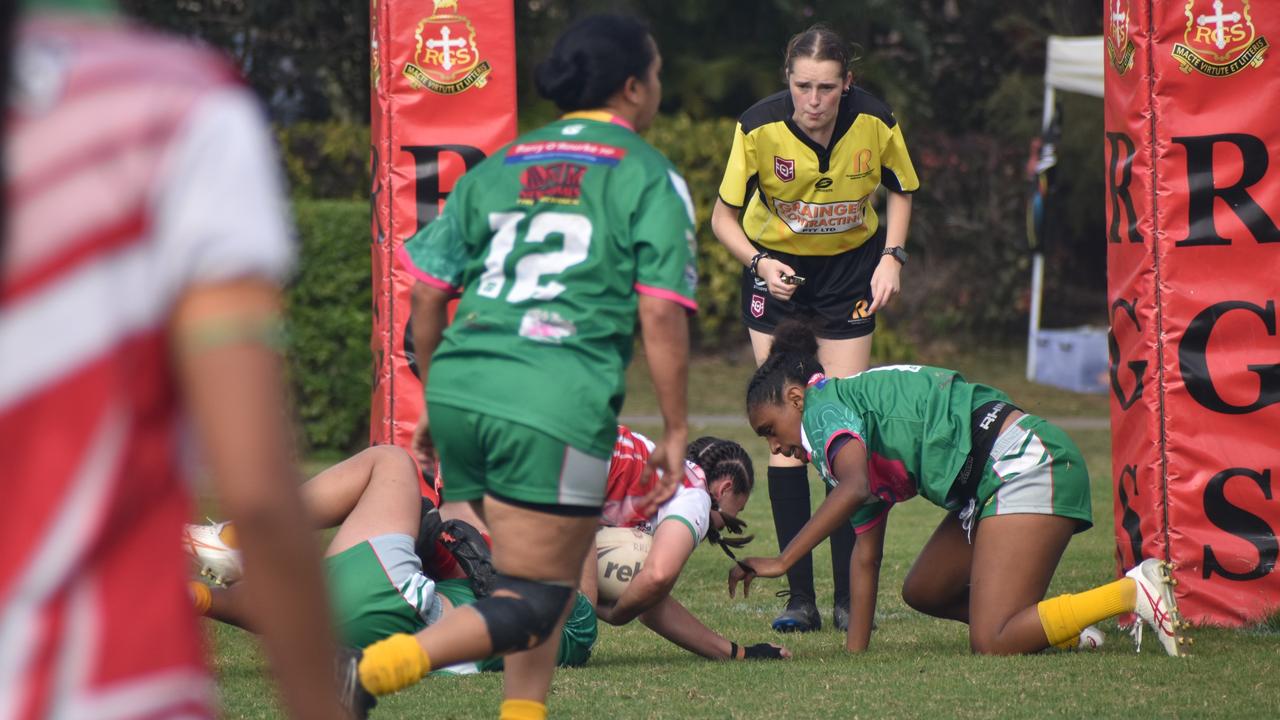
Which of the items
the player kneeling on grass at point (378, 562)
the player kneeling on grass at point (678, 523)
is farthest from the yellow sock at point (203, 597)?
the player kneeling on grass at point (678, 523)

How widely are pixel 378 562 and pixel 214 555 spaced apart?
0.57 meters

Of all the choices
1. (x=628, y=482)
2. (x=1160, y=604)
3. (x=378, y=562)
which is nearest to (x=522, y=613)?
(x=378, y=562)

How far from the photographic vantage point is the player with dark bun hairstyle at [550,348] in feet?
11.0

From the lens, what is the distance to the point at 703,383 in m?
14.6

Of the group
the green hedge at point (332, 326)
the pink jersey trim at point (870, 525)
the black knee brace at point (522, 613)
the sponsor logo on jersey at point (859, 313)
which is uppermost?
the sponsor logo on jersey at point (859, 313)

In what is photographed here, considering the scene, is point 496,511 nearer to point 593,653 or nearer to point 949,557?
point 593,653

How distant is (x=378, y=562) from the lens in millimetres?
4609

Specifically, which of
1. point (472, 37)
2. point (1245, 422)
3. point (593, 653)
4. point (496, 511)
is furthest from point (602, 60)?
point (472, 37)

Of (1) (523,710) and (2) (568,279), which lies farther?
(1) (523,710)

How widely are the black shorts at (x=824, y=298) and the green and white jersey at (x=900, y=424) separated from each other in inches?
43.6

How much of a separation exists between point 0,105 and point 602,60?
7.73 feet

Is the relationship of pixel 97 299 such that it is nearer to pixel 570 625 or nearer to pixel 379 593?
pixel 379 593

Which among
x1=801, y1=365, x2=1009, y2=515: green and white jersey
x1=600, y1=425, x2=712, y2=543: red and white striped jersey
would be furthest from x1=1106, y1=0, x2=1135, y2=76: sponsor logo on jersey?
x1=600, y1=425, x2=712, y2=543: red and white striped jersey

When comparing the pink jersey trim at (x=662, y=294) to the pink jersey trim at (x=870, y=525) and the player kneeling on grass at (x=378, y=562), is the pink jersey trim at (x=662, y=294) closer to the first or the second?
the player kneeling on grass at (x=378, y=562)
